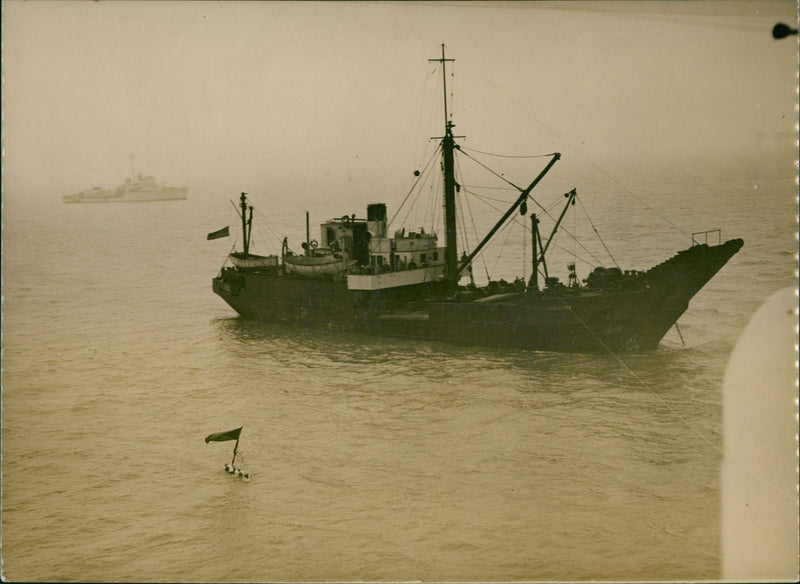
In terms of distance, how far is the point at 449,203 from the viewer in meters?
9.56

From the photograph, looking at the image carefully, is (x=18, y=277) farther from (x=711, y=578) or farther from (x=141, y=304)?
(x=711, y=578)

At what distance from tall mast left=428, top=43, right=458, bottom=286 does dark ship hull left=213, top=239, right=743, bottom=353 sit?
1.26 ft

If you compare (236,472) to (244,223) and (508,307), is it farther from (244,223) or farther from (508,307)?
(508,307)

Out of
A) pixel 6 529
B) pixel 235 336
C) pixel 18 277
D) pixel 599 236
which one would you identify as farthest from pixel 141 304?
pixel 599 236

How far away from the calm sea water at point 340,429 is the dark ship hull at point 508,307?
293 millimetres

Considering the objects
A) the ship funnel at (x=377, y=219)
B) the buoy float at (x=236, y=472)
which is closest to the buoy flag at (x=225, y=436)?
the buoy float at (x=236, y=472)

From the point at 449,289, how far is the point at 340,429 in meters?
3.92

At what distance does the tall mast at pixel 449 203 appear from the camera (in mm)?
7617

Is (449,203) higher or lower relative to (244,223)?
higher

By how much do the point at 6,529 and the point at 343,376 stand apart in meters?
3.50

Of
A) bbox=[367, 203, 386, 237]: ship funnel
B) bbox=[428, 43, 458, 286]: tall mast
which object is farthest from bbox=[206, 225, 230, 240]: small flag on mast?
bbox=[428, 43, 458, 286]: tall mast

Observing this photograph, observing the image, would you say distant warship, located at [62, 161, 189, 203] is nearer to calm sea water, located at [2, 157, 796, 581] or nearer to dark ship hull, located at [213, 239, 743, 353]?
calm sea water, located at [2, 157, 796, 581]

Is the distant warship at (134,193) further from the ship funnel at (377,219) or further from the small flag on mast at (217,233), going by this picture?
the ship funnel at (377,219)

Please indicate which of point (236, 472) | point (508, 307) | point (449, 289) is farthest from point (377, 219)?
point (236, 472)
